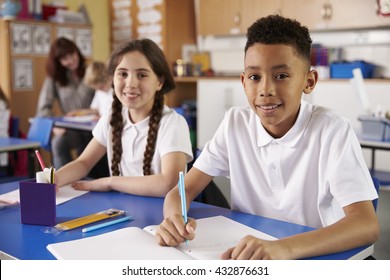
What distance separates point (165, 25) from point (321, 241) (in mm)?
4822

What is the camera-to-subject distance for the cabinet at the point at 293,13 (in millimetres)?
4336

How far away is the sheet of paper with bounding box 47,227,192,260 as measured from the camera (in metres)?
0.96

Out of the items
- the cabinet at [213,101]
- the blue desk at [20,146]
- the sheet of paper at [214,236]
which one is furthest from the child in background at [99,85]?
the sheet of paper at [214,236]

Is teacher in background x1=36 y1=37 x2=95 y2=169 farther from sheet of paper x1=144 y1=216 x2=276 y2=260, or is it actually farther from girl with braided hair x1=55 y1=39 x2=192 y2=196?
sheet of paper x1=144 y1=216 x2=276 y2=260

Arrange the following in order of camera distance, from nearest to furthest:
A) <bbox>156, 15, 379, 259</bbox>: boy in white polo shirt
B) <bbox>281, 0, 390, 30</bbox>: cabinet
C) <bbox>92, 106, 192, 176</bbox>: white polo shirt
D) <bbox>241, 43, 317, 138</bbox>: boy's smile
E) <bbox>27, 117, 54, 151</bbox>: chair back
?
<bbox>156, 15, 379, 259</bbox>: boy in white polo shirt → <bbox>241, 43, 317, 138</bbox>: boy's smile → <bbox>92, 106, 192, 176</bbox>: white polo shirt → <bbox>27, 117, 54, 151</bbox>: chair back → <bbox>281, 0, 390, 30</bbox>: cabinet

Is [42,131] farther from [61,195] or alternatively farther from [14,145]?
[61,195]

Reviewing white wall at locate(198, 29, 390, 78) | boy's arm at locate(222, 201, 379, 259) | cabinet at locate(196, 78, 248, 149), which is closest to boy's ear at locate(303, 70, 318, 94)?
boy's arm at locate(222, 201, 379, 259)

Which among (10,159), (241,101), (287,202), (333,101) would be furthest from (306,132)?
(241,101)

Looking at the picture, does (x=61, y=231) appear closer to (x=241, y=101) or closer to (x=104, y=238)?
(x=104, y=238)

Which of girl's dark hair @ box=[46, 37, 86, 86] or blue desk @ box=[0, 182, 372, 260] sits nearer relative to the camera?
blue desk @ box=[0, 182, 372, 260]

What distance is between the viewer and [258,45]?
123 centimetres

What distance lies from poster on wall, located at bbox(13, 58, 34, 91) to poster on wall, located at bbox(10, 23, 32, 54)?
101mm

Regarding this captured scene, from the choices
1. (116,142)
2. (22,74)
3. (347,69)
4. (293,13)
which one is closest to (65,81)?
(22,74)

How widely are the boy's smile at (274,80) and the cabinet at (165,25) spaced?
4.22m
